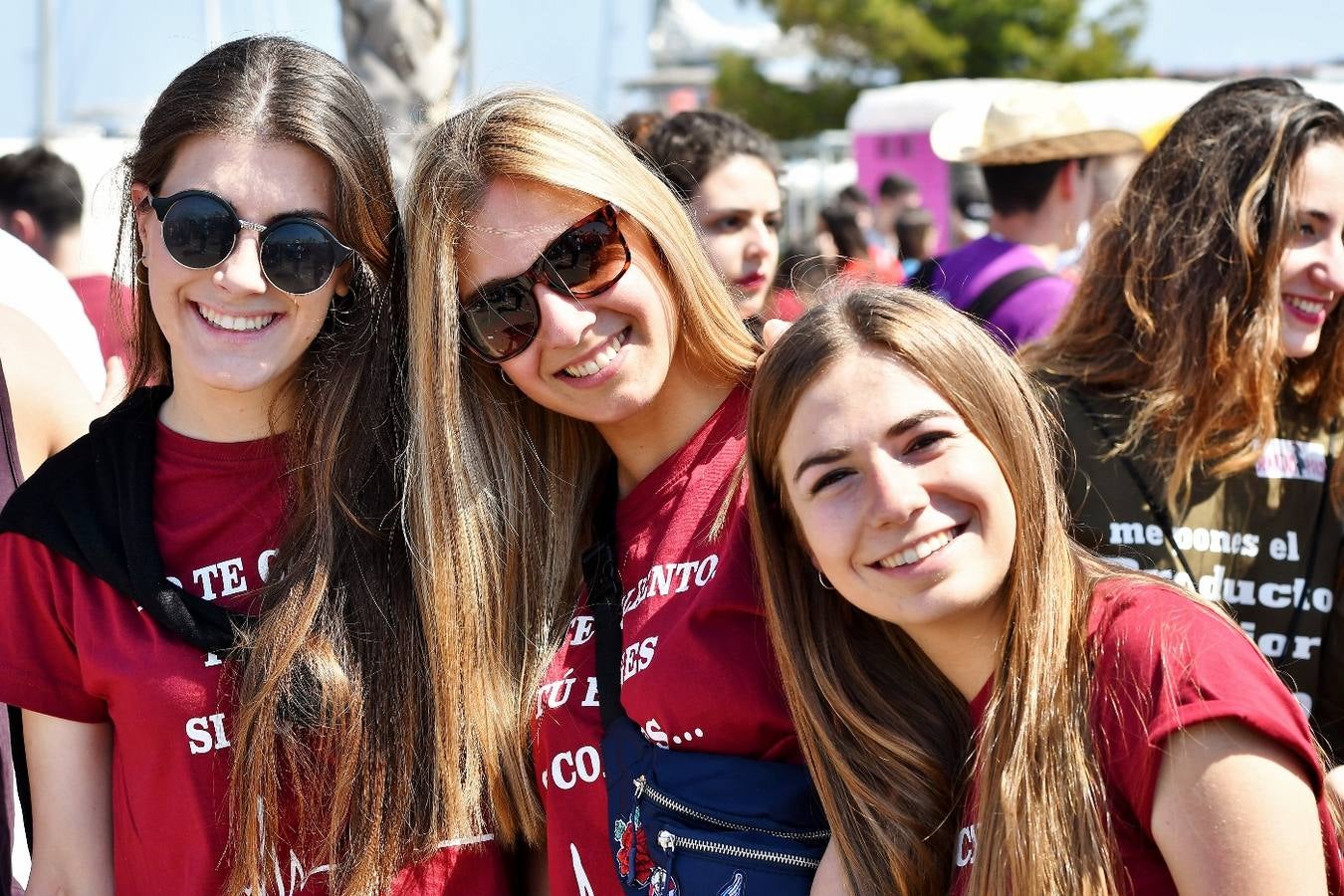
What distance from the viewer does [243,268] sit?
2230 millimetres

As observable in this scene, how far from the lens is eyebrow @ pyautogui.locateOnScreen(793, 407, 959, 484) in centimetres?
189

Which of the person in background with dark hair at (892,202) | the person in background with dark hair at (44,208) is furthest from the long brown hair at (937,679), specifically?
the person in background with dark hair at (892,202)

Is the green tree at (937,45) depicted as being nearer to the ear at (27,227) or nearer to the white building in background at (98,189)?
the white building in background at (98,189)

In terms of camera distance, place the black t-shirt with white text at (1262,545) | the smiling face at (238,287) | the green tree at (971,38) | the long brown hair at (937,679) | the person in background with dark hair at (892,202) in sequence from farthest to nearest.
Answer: the green tree at (971,38), the person in background with dark hair at (892,202), the black t-shirt with white text at (1262,545), the smiling face at (238,287), the long brown hair at (937,679)

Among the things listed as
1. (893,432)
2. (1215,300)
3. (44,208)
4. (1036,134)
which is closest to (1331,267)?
(1215,300)

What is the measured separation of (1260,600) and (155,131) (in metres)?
2.12

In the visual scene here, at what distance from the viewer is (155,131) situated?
237cm

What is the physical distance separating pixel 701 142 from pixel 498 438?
7.94 ft

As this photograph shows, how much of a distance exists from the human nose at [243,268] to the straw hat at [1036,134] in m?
3.21

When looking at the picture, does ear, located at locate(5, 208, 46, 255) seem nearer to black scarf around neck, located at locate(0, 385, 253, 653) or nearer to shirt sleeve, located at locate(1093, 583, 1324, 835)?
black scarf around neck, located at locate(0, 385, 253, 653)

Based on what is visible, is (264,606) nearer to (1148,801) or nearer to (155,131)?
(155,131)

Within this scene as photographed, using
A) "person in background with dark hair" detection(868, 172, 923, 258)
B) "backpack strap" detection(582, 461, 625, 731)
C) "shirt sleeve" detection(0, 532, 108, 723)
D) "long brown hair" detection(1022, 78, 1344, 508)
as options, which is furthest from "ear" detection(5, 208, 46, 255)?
"person in background with dark hair" detection(868, 172, 923, 258)

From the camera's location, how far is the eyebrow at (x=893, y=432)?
1893mm

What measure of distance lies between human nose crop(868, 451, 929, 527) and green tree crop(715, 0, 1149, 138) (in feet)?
94.4
